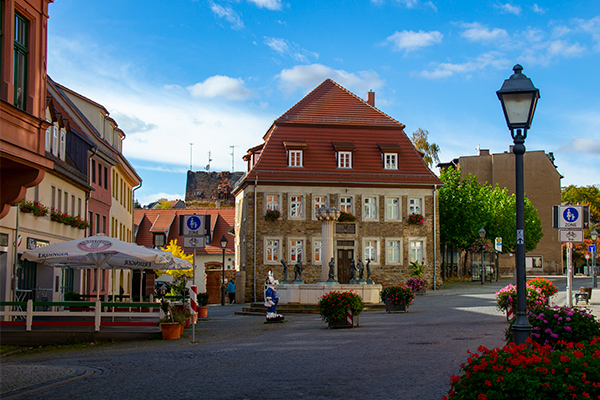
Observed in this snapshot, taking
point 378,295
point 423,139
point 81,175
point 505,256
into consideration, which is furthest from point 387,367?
point 505,256

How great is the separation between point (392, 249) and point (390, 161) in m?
5.56

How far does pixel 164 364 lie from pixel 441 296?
28045mm

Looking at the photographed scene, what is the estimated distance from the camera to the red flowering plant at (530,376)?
5605 millimetres

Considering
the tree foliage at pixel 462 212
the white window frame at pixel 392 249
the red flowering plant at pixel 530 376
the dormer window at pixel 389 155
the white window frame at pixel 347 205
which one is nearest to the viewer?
the red flowering plant at pixel 530 376

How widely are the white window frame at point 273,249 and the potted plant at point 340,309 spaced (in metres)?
22.7

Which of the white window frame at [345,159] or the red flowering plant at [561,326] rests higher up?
the white window frame at [345,159]

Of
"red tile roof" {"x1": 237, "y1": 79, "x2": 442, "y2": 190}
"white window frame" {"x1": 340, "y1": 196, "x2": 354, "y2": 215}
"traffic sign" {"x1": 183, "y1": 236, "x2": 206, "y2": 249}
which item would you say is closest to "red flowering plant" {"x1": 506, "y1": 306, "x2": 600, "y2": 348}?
"traffic sign" {"x1": 183, "y1": 236, "x2": 206, "y2": 249}

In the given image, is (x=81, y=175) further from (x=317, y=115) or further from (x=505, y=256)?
(x=505, y=256)

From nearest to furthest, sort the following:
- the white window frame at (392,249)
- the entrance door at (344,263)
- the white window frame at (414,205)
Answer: the entrance door at (344,263), the white window frame at (392,249), the white window frame at (414,205)

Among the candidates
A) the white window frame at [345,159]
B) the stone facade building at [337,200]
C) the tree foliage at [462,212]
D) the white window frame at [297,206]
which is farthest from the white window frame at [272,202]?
the tree foliage at [462,212]

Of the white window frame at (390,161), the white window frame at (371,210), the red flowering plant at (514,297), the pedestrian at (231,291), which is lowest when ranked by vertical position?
the pedestrian at (231,291)

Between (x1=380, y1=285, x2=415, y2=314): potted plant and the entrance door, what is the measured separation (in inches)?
641

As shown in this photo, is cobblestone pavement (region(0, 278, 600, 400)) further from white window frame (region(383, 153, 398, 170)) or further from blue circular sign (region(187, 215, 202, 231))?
white window frame (region(383, 153, 398, 170))

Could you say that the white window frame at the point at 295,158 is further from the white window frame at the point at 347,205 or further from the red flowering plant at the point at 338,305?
the red flowering plant at the point at 338,305
